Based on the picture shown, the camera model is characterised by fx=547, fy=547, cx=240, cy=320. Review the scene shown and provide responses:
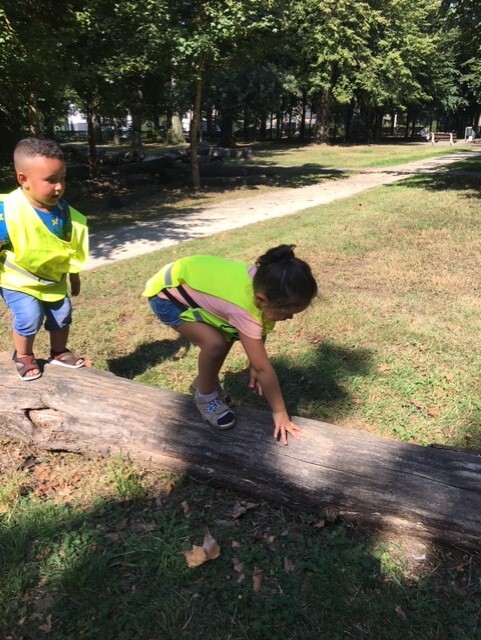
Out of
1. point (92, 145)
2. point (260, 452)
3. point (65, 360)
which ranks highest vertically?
point (92, 145)

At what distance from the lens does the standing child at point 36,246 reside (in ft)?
9.36

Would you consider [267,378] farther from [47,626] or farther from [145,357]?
[145,357]

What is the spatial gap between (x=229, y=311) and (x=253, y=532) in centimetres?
101

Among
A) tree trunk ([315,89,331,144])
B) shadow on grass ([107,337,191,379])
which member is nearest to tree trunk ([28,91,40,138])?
shadow on grass ([107,337,191,379])

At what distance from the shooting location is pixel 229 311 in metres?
2.53

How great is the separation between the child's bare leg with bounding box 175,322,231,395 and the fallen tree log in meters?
0.18

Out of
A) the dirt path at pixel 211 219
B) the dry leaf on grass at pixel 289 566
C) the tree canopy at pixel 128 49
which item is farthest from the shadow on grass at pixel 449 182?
the dry leaf on grass at pixel 289 566

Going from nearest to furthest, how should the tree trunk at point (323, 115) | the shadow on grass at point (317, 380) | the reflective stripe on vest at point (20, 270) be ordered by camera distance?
the reflective stripe on vest at point (20, 270)
the shadow on grass at point (317, 380)
the tree trunk at point (323, 115)

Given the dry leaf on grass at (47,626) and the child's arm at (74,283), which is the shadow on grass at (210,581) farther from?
the child's arm at (74,283)

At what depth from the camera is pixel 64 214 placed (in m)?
3.10

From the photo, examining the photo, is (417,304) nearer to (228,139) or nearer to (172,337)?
(172,337)

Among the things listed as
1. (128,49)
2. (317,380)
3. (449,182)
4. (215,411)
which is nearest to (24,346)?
(215,411)

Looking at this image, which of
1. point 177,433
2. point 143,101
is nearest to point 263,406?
point 177,433

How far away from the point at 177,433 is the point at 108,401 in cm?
43
